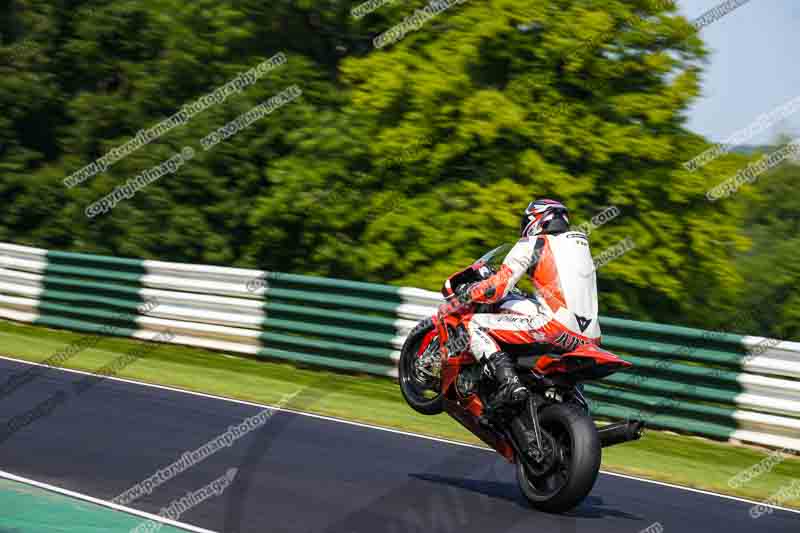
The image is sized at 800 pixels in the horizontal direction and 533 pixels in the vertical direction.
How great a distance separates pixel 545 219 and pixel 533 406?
4.29 feet

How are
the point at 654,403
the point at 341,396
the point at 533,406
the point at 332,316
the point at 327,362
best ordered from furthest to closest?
the point at 332,316, the point at 327,362, the point at 341,396, the point at 654,403, the point at 533,406

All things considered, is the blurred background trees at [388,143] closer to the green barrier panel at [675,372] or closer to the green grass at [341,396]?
the green grass at [341,396]

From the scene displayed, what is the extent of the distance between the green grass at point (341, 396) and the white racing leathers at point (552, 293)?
2464 mm

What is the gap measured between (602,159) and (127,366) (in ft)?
25.3

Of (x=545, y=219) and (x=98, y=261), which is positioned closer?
(x=545, y=219)

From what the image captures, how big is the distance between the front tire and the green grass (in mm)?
2224

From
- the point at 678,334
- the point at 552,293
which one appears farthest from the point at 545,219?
the point at 678,334

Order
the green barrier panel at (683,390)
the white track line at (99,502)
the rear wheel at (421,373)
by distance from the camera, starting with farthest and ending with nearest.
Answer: the green barrier panel at (683,390) → the rear wheel at (421,373) → the white track line at (99,502)

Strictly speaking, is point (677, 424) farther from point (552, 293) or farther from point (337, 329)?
point (552, 293)

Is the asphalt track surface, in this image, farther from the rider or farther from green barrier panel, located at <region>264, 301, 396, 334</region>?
green barrier panel, located at <region>264, 301, 396, 334</region>

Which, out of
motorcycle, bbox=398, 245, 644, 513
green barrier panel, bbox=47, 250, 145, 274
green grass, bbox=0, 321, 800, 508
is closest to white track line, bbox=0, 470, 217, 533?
motorcycle, bbox=398, 245, 644, 513

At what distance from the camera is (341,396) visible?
11828 mm

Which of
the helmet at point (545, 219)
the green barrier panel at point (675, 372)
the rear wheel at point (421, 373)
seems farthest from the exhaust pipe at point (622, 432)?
the green barrier panel at point (675, 372)

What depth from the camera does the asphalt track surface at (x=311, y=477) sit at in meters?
6.99
